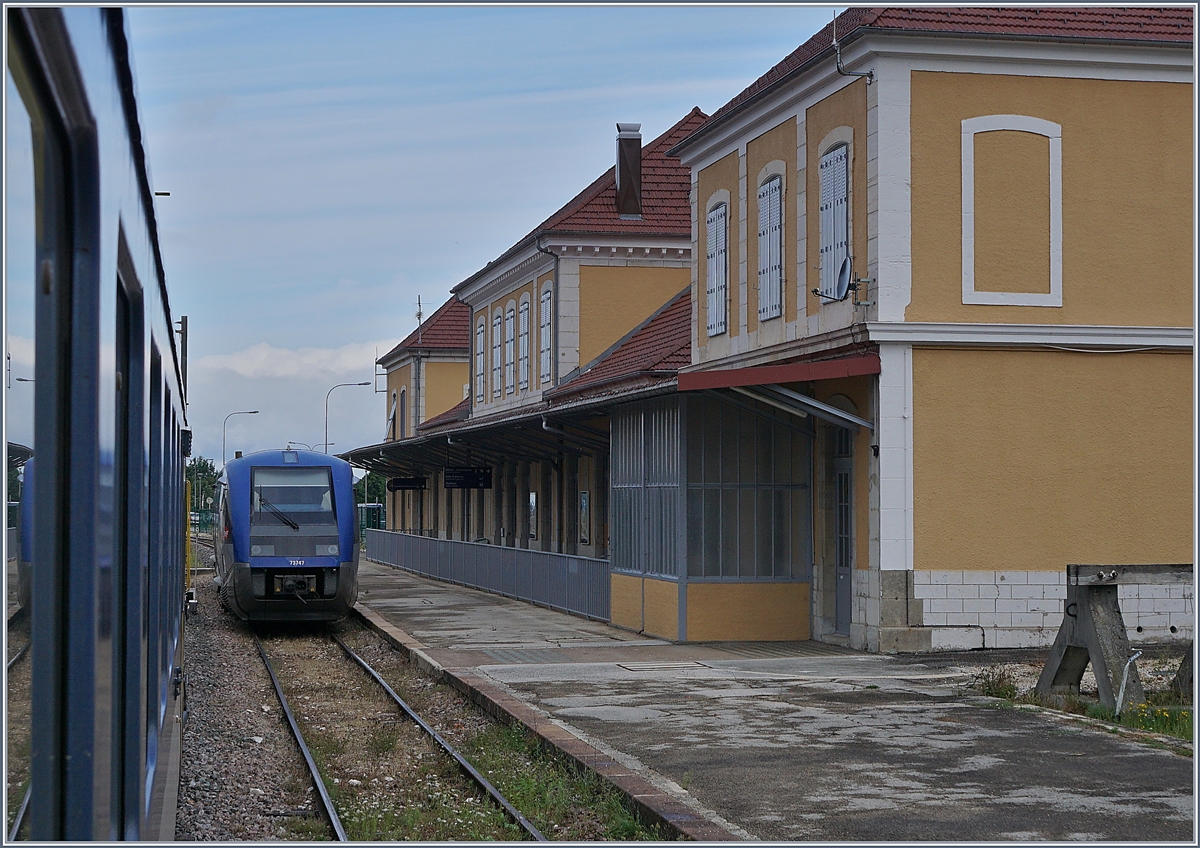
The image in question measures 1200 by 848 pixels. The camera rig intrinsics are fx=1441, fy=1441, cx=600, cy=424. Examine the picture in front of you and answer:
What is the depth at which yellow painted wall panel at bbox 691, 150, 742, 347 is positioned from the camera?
65.0 ft

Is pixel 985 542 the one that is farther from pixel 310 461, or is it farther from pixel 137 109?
pixel 137 109

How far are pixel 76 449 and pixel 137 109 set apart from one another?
122 centimetres

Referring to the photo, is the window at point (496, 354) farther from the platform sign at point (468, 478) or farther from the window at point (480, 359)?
the platform sign at point (468, 478)

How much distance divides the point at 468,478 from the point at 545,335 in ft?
11.7

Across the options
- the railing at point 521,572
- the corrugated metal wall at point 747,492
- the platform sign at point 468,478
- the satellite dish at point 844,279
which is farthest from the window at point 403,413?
the satellite dish at point 844,279

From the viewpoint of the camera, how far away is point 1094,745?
9820 millimetres

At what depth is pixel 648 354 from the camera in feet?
84.6

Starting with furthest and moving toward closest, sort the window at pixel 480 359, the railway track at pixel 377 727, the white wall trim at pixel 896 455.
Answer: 1. the window at pixel 480 359
2. the white wall trim at pixel 896 455
3. the railway track at pixel 377 727

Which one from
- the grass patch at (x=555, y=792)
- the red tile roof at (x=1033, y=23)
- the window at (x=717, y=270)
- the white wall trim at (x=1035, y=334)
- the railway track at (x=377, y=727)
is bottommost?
the railway track at (x=377, y=727)

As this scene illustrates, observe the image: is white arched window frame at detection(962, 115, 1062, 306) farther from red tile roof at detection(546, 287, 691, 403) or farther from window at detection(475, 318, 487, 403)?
window at detection(475, 318, 487, 403)

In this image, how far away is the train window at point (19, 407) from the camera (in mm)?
2086

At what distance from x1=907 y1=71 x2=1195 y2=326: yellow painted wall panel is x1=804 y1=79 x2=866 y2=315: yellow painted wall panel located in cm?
62

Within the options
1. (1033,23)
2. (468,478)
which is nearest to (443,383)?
(468,478)

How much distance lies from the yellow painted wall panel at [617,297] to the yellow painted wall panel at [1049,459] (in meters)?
14.9
